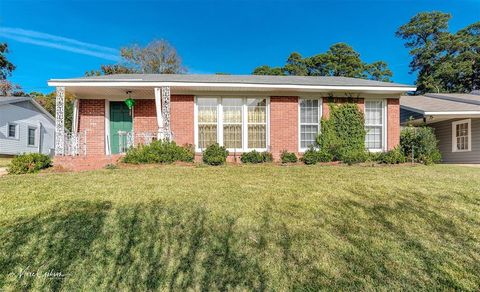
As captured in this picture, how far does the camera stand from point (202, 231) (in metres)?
4.11

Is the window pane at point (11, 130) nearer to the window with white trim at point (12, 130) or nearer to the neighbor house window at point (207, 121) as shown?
the window with white trim at point (12, 130)

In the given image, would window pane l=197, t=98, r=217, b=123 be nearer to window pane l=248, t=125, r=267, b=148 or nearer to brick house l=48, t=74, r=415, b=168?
brick house l=48, t=74, r=415, b=168

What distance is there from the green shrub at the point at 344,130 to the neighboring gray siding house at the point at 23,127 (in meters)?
19.1

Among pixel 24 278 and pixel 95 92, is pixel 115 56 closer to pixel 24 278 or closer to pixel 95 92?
pixel 95 92

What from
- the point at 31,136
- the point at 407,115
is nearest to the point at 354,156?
the point at 407,115

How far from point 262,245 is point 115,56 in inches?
1256

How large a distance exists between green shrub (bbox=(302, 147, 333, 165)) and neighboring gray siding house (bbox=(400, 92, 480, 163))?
526 centimetres

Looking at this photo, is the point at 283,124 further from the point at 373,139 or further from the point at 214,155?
the point at 373,139

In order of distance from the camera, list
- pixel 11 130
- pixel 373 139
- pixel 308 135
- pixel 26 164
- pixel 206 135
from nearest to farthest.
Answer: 1. pixel 26 164
2. pixel 206 135
3. pixel 308 135
4. pixel 373 139
5. pixel 11 130

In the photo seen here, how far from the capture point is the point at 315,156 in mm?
10992

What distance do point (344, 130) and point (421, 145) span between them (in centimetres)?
288

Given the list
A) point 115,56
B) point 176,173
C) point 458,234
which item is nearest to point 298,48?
point 115,56

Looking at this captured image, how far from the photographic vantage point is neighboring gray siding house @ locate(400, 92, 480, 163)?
505 inches

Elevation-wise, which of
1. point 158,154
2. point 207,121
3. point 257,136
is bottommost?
point 158,154
